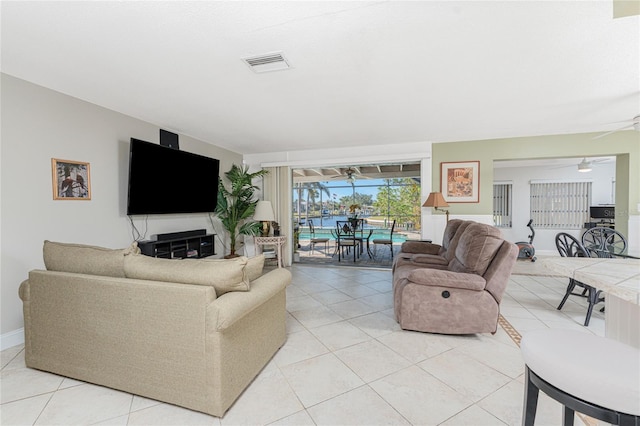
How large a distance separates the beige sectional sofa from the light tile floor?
0.31 feet

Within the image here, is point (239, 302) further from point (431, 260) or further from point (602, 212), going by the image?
point (602, 212)

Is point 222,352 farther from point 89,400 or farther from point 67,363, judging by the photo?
point 67,363

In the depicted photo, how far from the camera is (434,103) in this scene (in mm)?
3064

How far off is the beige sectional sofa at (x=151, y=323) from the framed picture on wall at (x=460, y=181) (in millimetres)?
3824

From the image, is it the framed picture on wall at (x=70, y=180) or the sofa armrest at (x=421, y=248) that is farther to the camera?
the sofa armrest at (x=421, y=248)

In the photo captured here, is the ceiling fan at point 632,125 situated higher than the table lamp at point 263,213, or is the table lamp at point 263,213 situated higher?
the ceiling fan at point 632,125

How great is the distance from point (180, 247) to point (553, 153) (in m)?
5.81

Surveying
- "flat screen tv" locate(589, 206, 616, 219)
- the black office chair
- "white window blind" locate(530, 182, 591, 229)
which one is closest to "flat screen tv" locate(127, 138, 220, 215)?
the black office chair

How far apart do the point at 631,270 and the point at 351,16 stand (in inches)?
74.5

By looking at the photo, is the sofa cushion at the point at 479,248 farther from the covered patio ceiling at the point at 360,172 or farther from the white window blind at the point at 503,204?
the white window blind at the point at 503,204

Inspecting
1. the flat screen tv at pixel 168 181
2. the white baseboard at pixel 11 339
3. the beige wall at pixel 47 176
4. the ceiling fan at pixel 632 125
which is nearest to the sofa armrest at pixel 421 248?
the ceiling fan at pixel 632 125

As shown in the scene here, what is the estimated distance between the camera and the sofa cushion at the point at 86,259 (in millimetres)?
1750

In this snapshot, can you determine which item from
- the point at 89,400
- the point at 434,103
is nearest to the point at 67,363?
the point at 89,400

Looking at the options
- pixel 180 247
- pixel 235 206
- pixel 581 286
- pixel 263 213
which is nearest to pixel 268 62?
pixel 180 247
